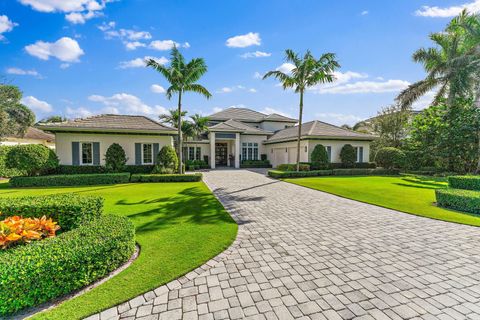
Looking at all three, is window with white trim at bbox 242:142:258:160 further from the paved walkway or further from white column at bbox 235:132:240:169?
the paved walkway

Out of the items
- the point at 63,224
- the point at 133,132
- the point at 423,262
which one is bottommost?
the point at 423,262

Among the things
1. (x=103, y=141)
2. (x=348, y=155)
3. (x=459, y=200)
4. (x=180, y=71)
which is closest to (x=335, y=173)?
(x=348, y=155)

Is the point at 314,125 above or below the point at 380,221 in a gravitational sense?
above

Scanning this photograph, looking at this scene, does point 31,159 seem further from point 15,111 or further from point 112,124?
point 15,111

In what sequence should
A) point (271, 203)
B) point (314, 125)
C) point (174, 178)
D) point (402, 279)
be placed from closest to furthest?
point (402, 279) < point (271, 203) < point (174, 178) < point (314, 125)

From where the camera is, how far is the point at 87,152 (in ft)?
53.7

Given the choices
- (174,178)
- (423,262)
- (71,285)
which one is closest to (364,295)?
(423,262)

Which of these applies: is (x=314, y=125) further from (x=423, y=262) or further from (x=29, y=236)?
(x=29, y=236)

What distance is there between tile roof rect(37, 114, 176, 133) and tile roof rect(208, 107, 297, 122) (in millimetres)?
14232

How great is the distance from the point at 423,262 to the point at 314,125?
20492 mm

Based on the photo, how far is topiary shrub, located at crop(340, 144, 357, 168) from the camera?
21.0 m

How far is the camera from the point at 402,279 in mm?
3453

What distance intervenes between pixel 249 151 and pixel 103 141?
1587 centimetres

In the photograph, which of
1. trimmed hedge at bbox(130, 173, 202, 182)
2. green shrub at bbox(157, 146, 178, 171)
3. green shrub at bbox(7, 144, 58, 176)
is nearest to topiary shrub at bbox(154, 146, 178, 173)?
green shrub at bbox(157, 146, 178, 171)
